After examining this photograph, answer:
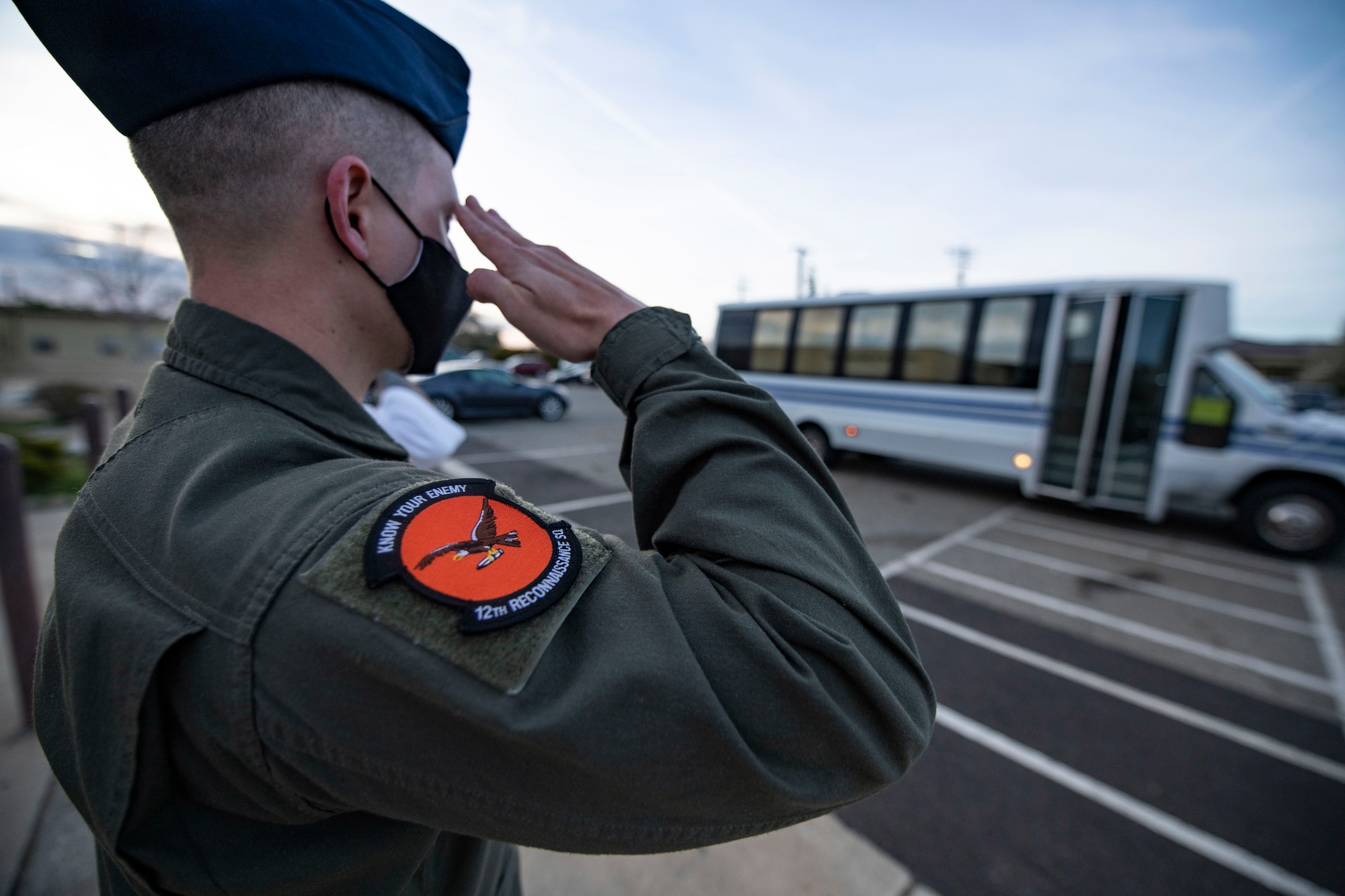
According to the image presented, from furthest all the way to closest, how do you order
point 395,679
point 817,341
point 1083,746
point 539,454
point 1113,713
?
point 539,454, point 817,341, point 1113,713, point 1083,746, point 395,679

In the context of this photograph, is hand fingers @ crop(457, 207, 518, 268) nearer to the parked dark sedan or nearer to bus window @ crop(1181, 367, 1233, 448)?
bus window @ crop(1181, 367, 1233, 448)

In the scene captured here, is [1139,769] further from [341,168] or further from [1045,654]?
[341,168]

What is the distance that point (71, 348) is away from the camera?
1927 centimetres

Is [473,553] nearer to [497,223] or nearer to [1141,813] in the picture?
[497,223]

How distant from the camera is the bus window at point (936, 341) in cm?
782

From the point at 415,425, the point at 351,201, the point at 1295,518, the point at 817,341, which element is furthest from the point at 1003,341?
the point at 351,201

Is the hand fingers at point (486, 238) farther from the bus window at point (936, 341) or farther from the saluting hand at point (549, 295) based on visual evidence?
the bus window at point (936, 341)

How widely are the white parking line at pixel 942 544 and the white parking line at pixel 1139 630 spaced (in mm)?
158

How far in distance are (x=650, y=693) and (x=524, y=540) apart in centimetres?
23

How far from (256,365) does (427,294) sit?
0.32 meters

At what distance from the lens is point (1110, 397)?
7090 mm

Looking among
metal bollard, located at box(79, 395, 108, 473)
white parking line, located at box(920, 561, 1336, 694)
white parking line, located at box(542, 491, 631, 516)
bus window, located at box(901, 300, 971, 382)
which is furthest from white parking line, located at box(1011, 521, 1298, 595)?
metal bollard, located at box(79, 395, 108, 473)

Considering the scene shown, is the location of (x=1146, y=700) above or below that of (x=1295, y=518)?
below

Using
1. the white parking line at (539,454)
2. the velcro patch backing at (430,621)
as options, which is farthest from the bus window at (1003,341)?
the velcro patch backing at (430,621)
